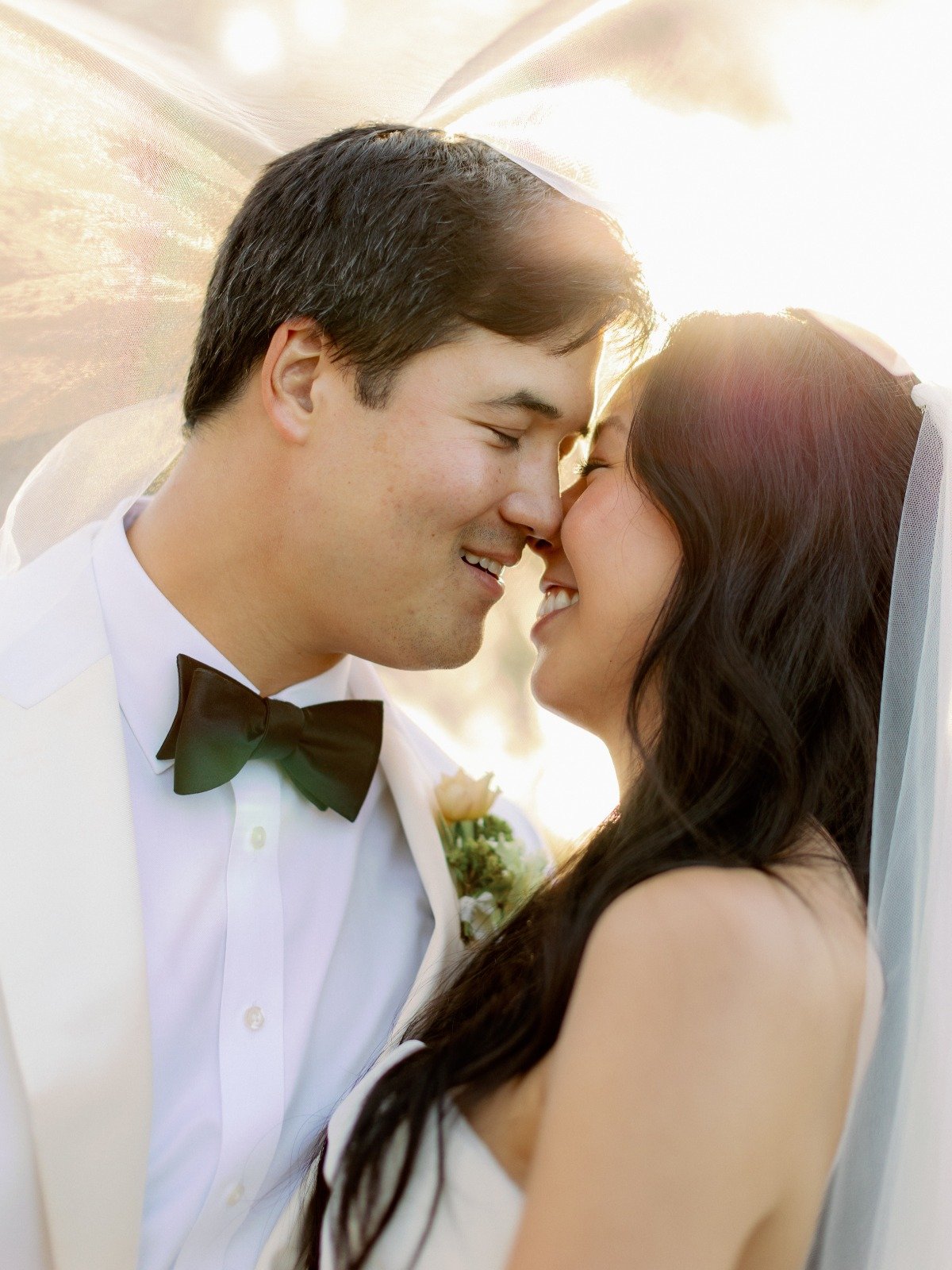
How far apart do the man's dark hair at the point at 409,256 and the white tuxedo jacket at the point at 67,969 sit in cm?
84

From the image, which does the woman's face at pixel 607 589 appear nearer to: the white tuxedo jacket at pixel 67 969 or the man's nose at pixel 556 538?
the man's nose at pixel 556 538

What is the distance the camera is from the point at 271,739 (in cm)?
230

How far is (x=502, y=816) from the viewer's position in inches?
117

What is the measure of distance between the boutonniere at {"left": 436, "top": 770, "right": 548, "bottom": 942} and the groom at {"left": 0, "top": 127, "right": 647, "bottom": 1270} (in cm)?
8

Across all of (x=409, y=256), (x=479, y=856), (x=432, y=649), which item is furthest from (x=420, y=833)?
(x=409, y=256)

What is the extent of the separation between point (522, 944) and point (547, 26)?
61.7 inches

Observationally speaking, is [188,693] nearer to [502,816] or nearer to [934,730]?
[502,816]

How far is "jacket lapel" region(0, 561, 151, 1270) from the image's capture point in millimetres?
1819

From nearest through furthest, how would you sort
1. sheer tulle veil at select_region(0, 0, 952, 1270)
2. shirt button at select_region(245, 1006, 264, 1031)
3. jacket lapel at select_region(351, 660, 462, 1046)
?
sheer tulle veil at select_region(0, 0, 952, 1270) → shirt button at select_region(245, 1006, 264, 1031) → jacket lapel at select_region(351, 660, 462, 1046)

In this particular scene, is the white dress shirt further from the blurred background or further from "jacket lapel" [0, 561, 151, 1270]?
the blurred background

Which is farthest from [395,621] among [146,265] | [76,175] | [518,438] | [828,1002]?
[828,1002]

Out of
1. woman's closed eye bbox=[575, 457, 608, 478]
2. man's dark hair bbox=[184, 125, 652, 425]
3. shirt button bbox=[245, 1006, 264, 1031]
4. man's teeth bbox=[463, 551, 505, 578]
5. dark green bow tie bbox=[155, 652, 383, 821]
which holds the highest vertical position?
man's dark hair bbox=[184, 125, 652, 425]

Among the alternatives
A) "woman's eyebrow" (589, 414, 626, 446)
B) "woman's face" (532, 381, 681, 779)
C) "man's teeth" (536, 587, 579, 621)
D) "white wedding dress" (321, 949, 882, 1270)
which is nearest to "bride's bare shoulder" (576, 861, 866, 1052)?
"white wedding dress" (321, 949, 882, 1270)

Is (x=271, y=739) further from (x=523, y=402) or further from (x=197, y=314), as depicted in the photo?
(x=197, y=314)
